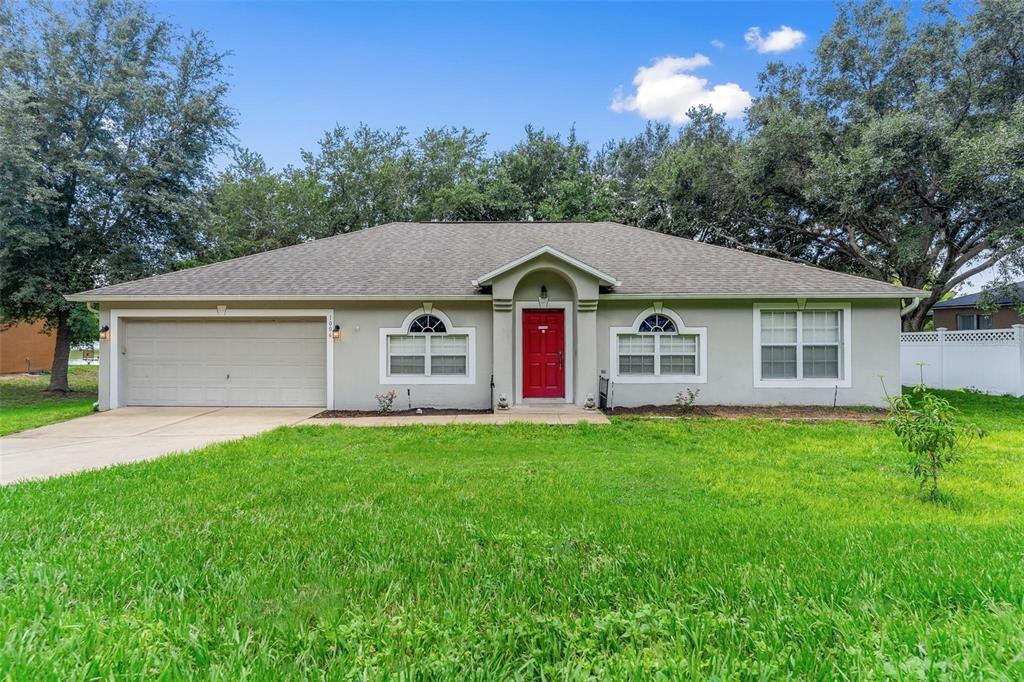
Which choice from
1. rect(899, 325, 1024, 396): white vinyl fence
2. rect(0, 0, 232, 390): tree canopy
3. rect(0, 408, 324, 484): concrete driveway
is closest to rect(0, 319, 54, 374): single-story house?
rect(0, 0, 232, 390): tree canopy

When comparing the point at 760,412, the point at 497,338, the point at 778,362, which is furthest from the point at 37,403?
the point at 778,362

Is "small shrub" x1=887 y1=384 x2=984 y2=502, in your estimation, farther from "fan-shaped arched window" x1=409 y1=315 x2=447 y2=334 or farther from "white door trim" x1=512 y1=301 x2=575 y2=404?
"fan-shaped arched window" x1=409 y1=315 x2=447 y2=334

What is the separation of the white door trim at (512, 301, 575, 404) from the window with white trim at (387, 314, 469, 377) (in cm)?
119

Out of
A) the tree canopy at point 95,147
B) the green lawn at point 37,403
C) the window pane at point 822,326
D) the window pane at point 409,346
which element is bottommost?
the green lawn at point 37,403

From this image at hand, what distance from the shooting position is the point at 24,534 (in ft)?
11.9

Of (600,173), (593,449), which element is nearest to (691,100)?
(600,173)

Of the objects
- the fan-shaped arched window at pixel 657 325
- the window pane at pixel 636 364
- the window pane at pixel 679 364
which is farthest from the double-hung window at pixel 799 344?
the window pane at pixel 636 364

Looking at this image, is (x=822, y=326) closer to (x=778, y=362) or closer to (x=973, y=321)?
(x=778, y=362)

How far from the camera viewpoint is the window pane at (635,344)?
10359 mm

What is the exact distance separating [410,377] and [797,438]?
299 inches

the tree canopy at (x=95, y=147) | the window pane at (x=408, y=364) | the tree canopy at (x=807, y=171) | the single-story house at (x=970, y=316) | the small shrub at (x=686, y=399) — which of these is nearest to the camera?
the small shrub at (x=686, y=399)

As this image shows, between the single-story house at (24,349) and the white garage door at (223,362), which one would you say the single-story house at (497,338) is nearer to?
the white garage door at (223,362)

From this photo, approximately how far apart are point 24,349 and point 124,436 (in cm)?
2075

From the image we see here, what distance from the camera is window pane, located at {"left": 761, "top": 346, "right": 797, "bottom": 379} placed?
10.3 meters
